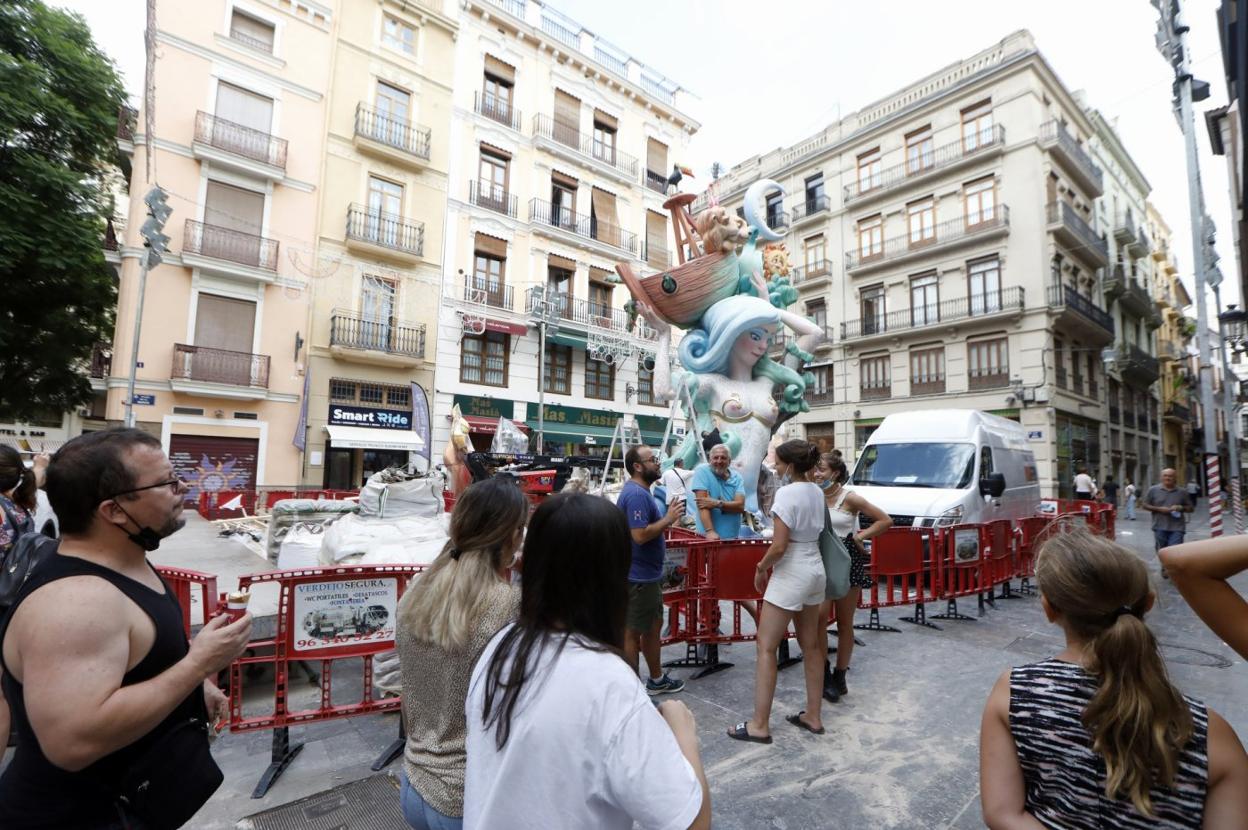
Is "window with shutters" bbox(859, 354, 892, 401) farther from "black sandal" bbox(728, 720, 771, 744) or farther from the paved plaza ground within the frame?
"black sandal" bbox(728, 720, 771, 744)

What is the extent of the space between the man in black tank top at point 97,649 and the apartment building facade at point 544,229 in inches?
686

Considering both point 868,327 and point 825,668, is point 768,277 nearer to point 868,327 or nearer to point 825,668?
point 825,668

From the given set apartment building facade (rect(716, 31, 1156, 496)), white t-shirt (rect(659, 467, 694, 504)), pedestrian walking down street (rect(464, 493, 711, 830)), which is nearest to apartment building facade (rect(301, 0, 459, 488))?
white t-shirt (rect(659, 467, 694, 504))

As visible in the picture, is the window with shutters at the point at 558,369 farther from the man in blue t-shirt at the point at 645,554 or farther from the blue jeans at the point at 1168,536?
the man in blue t-shirt at the point at 645,554

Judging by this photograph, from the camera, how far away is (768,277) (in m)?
10.1

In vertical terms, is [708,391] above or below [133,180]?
below

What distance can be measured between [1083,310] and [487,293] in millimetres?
21828

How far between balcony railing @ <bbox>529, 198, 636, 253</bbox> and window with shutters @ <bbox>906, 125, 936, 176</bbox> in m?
11.7

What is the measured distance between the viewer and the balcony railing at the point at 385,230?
18.6 meters

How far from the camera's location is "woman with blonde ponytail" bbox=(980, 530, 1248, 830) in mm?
1267

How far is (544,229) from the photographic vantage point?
22.0 m

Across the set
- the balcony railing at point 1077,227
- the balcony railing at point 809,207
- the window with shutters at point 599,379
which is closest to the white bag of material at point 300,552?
Answer: the window with shutters at point 599,379

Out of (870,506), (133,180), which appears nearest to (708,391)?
(870,506)

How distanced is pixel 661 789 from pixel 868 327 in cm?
2725
